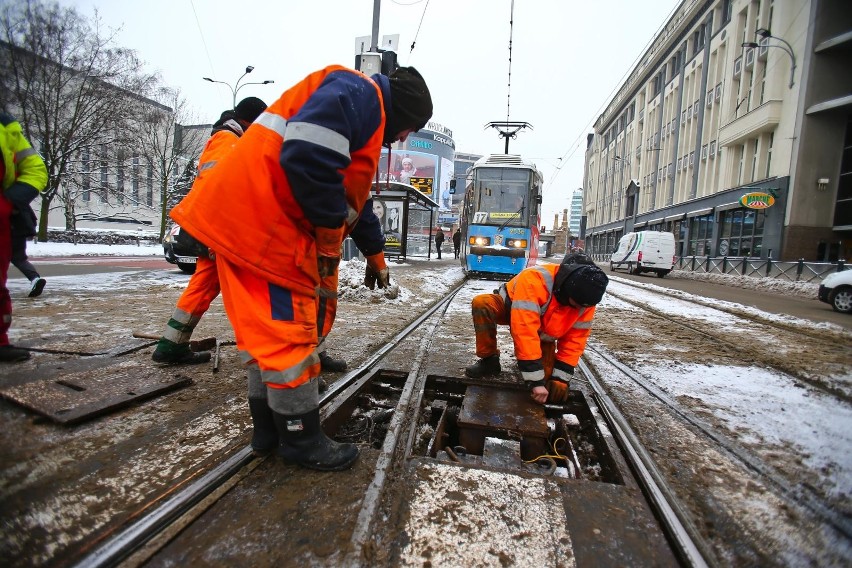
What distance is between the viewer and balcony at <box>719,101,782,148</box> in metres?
20.5

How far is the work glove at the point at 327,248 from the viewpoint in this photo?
188 cm

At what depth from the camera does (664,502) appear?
171 cm

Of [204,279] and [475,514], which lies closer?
[475,514]

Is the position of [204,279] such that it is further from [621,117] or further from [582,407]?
[621,117]

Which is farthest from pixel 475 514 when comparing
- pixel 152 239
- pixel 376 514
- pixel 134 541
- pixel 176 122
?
pixel 152 239

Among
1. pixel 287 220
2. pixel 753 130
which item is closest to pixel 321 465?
pixel 287 220

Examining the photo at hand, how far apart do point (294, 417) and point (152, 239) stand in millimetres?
37405

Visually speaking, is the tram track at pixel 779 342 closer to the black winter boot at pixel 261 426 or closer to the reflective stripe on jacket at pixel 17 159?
the black winter boot at pixel 261 426

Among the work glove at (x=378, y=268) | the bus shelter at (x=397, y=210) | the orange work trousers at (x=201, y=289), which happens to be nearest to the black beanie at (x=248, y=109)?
the orange work trousers at (x=201, y=289)

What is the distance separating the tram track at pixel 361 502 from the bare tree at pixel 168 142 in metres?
25.6

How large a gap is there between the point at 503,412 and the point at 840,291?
11.2 m

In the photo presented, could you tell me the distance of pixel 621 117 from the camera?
4828cm

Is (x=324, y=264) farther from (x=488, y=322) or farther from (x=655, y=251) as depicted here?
(x=655, y=251)

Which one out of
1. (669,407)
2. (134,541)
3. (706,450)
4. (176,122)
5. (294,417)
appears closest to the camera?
(134,541)
